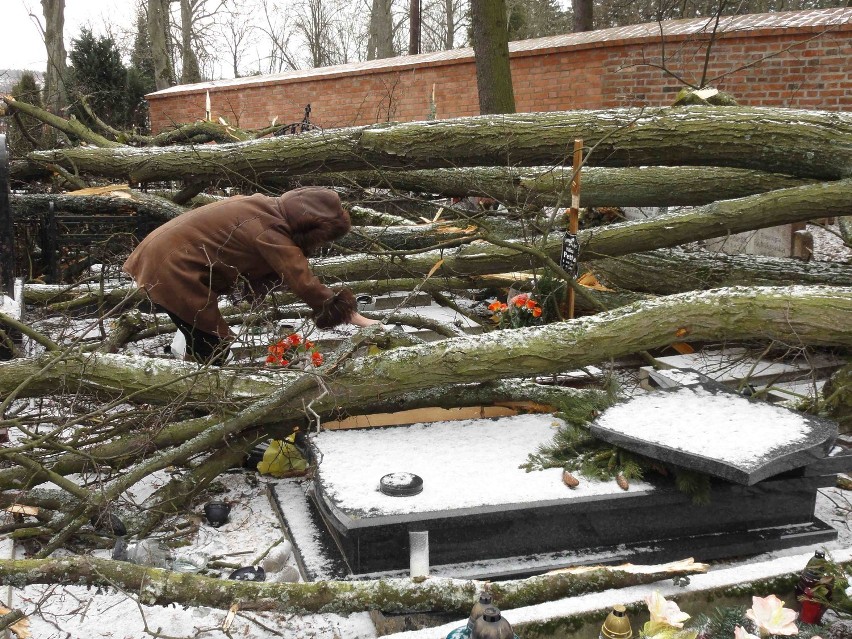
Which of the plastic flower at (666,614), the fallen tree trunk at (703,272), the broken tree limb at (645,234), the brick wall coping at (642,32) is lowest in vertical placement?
the plastic flower at (666,614)

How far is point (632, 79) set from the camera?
12195 mm

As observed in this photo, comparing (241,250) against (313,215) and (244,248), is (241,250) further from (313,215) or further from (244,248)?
(313,215)

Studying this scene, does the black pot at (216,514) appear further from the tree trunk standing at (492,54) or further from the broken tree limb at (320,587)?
the tree trunk standing at (492,54)

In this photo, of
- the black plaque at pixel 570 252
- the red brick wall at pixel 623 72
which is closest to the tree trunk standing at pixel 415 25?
the red brick wall at pixel 623 72

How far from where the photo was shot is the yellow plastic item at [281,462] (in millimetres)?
3977

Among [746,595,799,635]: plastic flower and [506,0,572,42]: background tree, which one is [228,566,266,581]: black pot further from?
[506,0,572,42]: background tree

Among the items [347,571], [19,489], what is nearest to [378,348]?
[347,571]

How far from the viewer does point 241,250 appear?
4.16 m

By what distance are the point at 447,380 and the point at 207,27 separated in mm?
33219

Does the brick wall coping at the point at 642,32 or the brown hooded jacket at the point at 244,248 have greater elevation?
the brick wall coping at the point at 642,32

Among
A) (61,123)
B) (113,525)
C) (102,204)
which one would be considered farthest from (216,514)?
(61,123)

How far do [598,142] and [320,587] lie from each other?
308 cm

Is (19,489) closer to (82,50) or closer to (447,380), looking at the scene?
(447,380)

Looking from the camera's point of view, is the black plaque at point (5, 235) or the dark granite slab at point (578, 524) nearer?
the dark granite slab at point (578, 524)
